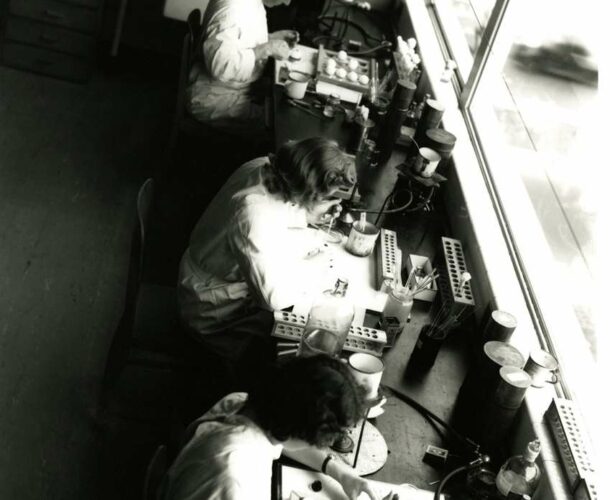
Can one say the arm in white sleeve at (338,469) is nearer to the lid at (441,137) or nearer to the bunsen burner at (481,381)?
the bunsen burner at (481,381)

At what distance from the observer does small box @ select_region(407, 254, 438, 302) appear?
3055 mm

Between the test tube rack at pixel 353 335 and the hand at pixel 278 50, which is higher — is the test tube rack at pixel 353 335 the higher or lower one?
the lower one

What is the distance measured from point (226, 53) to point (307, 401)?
275cm

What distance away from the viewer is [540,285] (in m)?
3.04

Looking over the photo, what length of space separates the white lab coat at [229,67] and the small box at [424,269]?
167cm

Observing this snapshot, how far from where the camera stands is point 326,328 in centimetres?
263

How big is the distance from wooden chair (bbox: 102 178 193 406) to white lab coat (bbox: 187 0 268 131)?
1.50 m

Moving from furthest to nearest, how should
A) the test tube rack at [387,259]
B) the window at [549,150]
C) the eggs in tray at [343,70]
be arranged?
the eggs in tray at [343,70], the test tube rack at [387,259], the window at [549,150]

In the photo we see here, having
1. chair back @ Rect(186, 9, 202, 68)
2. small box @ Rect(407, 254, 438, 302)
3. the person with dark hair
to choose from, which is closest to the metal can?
chair back @ Rect(186, 9, 202, 68)

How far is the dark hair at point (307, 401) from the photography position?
2012 mm

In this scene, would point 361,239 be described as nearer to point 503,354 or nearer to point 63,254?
point 503,354

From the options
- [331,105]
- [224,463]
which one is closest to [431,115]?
[331,105]

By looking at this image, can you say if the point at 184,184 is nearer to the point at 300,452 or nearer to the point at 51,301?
the point at 51,301

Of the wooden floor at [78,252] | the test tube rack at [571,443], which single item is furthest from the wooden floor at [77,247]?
the test tube rack at [571,443]
